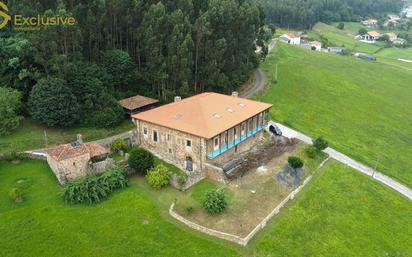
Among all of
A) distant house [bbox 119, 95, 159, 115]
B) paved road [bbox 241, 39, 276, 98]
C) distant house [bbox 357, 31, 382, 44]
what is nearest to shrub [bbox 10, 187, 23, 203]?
distant house [bbox 119, 95, 159, 115]

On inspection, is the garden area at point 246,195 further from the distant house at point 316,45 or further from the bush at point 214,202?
the distant house at point 316,45

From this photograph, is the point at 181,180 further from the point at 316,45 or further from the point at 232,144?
the point at 316,45

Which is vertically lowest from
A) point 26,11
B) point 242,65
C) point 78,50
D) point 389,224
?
point 389,224

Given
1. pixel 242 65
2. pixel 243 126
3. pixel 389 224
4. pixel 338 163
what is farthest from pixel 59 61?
pixel 389 224

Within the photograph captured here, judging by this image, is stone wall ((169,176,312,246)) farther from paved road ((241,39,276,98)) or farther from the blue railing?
paved road ((241,39,276,98))

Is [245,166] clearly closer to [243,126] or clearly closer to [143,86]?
[243,126]

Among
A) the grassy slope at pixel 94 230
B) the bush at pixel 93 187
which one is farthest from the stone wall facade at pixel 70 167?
the bush at pixel 93 187

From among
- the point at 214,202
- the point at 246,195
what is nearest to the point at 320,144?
the point at 246,195
